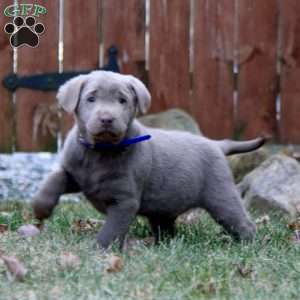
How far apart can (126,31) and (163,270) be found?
403 centimetres

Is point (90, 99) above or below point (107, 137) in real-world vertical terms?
above

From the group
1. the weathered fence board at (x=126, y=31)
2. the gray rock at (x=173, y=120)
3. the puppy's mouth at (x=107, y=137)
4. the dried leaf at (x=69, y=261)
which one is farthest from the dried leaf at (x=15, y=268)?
the weathered fence board at (x=126, y=31)

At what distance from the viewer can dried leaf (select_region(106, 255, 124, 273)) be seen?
3.96 m

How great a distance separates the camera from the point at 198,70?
304 inches

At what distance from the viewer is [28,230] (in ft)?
16.6

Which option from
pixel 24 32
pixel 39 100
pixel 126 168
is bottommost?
pixel 39 100

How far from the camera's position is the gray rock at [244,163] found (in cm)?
722

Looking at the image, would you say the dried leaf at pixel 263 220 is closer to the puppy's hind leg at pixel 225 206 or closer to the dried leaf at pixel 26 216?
the puppy's hind leg at pixel 225 206

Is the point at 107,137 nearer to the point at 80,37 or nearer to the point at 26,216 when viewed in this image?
the point at 26,216

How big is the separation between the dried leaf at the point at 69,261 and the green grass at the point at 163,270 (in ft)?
0.10

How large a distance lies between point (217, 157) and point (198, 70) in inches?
102

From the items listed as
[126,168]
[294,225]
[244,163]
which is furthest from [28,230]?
[244,163]

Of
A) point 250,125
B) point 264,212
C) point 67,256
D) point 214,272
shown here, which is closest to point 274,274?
point 214,272

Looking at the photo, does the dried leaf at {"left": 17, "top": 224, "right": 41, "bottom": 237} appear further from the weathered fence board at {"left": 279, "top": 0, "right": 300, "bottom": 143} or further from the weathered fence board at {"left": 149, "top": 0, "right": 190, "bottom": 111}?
the weathered fence board at {"left": 279, "top": 0, "right": 300, "bottom": 143}
